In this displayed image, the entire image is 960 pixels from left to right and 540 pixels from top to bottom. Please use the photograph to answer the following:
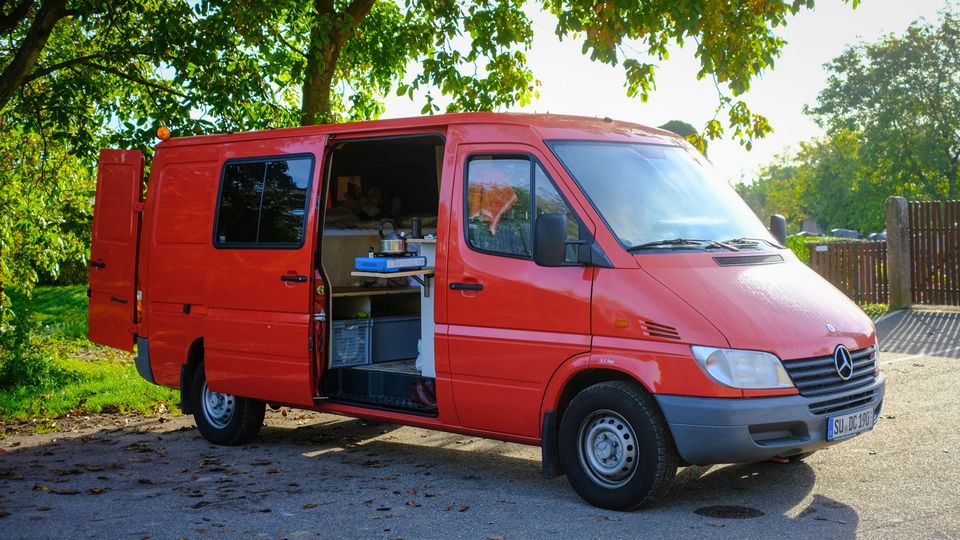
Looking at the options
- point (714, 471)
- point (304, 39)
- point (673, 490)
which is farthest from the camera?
point (304, 39)

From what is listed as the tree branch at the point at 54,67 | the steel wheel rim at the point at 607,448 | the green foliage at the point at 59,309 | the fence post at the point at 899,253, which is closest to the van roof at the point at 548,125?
the steel wheel rim at the point at 607,448

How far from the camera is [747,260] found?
281 inches

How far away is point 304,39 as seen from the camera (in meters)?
16.9

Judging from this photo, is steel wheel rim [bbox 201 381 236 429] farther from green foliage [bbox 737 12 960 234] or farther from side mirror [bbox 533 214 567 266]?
green foliage [bbox 737 12 960 234]

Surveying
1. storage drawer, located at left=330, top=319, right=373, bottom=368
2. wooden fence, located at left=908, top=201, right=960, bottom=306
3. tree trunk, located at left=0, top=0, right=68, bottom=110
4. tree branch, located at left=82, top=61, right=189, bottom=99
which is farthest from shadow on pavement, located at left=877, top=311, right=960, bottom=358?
tree trunk, located at left=0, top=0, right=68, bottom=110

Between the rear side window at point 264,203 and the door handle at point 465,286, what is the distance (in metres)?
1.72

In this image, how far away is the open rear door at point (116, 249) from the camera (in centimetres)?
1039

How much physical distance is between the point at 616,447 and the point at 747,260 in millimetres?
1506

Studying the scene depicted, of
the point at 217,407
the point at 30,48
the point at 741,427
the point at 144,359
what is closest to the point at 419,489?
the point at 741,427

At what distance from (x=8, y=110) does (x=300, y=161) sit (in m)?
8.91

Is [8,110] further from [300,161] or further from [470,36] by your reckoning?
[300,161]

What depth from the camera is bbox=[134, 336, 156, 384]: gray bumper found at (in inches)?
399

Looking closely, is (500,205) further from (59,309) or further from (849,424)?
(59,309)

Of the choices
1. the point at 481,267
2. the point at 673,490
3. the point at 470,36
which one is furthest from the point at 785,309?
the point at 470,36
